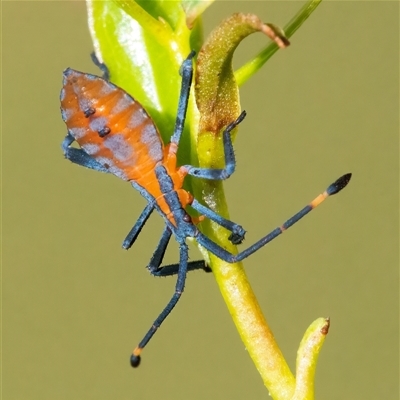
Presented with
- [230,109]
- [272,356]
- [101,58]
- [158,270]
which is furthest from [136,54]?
[158,270]

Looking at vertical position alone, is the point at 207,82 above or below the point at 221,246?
above

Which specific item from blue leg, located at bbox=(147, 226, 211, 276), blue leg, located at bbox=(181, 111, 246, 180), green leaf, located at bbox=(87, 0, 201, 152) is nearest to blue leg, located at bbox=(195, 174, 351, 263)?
blue leg, located at bbox=(181, 111, 246, 180)

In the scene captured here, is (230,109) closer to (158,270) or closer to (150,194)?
(150,194)

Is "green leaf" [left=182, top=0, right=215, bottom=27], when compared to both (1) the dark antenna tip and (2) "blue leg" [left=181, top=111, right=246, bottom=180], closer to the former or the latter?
(2) "blue leg" [left=181, top=111, right=246, bottom=180]

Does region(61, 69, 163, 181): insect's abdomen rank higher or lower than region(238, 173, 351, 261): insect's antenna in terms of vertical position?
higher

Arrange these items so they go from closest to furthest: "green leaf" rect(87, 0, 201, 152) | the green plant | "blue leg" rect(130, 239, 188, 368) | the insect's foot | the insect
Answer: the green plant
"green leaf" rect(87, 0, 201, 152)
the insect's foot
the insect
"blue leg" rect(130, 239, 188, 368)

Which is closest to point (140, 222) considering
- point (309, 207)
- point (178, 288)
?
point (178, 288)

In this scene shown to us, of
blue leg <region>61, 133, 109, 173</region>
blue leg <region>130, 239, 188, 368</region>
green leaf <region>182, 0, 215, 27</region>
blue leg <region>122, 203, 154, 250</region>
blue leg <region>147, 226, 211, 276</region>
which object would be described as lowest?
blue leg <region>130, 239, 188, 368</region>
